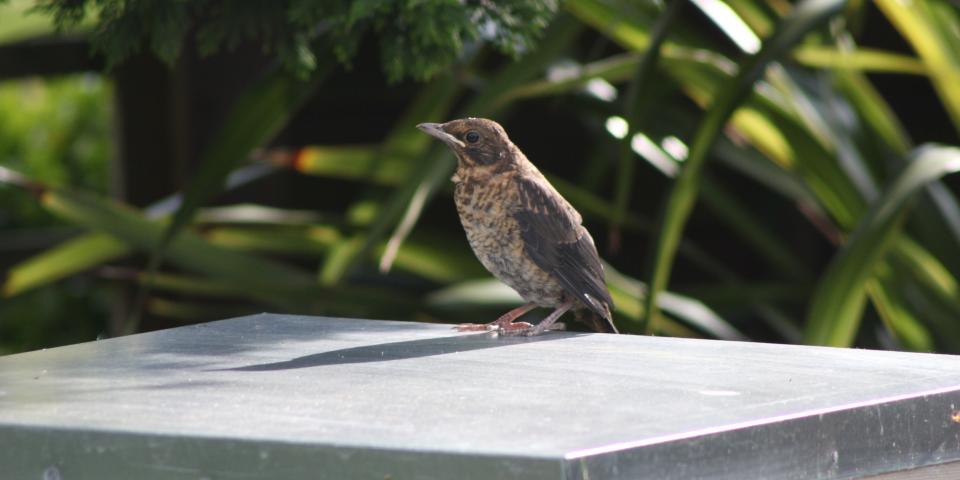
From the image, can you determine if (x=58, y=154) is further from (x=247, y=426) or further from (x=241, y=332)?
(x=247, y=426)

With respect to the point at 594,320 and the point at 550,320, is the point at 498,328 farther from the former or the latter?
the point at 594,320

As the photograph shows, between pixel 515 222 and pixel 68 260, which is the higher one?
pixel 68 260

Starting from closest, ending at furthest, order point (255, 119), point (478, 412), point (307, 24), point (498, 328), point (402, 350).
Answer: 1. point (478, 412)
2. point (402, 350)
3. point (307, 24)
4. point (498, 328)
5. point (255, 119)

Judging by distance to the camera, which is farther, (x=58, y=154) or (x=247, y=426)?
(x=58, y=154)

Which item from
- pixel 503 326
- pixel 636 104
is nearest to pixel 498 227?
pixel 503 326

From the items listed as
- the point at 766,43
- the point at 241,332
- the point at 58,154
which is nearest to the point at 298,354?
the point at 241,332

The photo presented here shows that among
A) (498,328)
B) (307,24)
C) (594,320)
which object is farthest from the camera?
(594,320)

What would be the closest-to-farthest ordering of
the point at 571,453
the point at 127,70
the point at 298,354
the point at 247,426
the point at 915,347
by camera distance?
1. the point at 571,453
2. the point at 247,426
3. the point at 298,354
4. the point at 915,347
5. the point at 127,70
